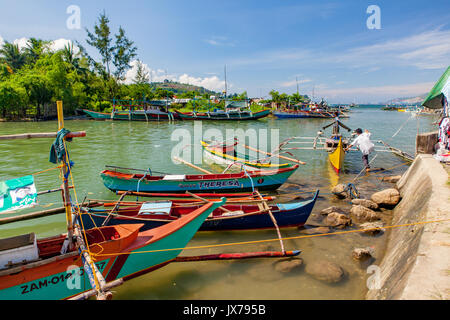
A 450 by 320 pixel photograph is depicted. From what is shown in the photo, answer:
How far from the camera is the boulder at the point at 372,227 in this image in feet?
26.8

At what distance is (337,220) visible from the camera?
8.66 m

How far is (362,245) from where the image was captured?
7566 millimetres

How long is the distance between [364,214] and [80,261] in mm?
8958

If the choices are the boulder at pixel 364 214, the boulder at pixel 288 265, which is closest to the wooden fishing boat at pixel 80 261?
the boulder at pixel 288 265

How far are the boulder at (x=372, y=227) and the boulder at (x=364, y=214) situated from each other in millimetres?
427

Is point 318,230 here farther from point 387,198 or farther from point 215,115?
point 215,115

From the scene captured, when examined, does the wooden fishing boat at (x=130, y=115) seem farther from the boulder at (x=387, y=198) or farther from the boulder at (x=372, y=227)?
the boulder at (x=372, y=227)

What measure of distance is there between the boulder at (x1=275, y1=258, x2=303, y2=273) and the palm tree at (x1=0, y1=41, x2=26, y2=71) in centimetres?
7060

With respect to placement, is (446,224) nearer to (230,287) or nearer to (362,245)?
(362,245)

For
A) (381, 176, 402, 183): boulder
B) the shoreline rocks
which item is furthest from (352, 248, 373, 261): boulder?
(381, 176, 402, 183): boulder

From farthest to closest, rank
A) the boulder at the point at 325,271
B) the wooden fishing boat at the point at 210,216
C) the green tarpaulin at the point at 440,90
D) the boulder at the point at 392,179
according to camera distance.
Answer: the boulder at the point at 392,179, the green tarpaulin at the point at 440,90, the wooden fishing boat at the point at 210,216, the boulder at the point at 325,271

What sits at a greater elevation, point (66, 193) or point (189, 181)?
point (66, 193)

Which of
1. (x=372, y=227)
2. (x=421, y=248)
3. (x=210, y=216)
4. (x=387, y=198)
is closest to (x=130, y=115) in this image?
(x=210, y=216)

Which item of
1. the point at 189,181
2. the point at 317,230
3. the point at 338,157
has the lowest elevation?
the point at 317,230
